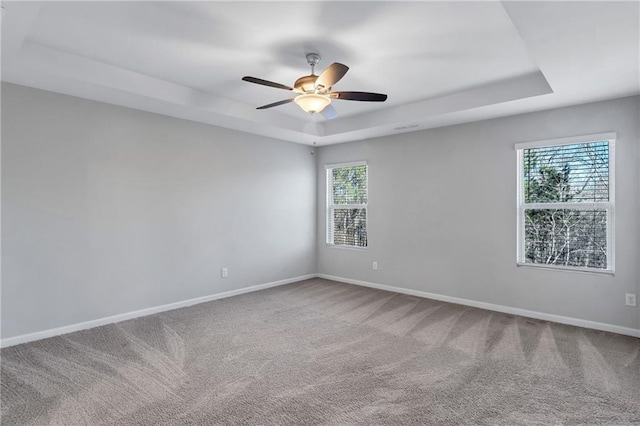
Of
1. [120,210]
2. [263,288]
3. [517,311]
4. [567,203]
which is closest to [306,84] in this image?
[120,210]

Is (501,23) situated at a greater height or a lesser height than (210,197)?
greater

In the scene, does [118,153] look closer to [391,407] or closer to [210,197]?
[210,197]

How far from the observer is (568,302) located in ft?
12.3

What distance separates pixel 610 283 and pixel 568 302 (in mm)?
438

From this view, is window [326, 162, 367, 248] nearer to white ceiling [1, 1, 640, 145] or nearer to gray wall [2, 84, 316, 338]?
gray wall [2, 84, 316, 338]

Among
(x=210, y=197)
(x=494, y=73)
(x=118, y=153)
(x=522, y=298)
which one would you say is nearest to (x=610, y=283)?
(x=522, y=298)

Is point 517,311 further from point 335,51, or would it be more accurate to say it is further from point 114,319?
point 114,319

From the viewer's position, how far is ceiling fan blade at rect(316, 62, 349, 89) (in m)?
2.48

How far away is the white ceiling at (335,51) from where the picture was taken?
2.26m

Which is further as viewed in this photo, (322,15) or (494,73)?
(494,73)

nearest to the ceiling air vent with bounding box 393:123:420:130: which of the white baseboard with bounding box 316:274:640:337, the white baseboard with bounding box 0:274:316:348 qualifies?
the white baseboard with bounding box 316:274:640:337

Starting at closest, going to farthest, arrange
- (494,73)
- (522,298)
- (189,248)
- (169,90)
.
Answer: (494,73), (169,90), (522,298), (189,248)

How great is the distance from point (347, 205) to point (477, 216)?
2.17 meters

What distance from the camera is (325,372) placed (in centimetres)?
270
